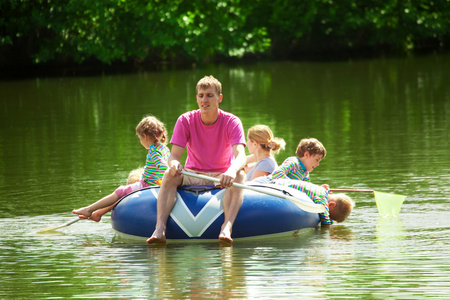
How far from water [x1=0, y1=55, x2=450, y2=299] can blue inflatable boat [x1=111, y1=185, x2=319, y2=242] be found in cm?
11

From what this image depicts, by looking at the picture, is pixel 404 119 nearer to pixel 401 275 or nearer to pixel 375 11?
pixel 401 275

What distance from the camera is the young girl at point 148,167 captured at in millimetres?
6578

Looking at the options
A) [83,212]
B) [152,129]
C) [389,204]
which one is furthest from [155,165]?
[389,204]

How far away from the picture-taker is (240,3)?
3023cm

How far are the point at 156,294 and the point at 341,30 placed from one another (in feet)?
91.5

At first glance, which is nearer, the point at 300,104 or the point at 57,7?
the point at 300,104

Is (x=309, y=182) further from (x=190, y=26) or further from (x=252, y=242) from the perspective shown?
(x=190, y=26)

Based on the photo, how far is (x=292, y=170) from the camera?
6816mm

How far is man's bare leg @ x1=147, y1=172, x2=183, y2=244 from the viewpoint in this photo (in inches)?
236

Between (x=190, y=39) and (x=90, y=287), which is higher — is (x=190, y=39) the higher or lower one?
the higher one

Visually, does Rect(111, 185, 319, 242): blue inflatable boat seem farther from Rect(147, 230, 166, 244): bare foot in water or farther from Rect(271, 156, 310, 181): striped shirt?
Rect(271, 156, 310, 181): striped shirt

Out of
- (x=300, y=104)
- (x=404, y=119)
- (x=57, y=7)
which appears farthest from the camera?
(x=57, y=7)

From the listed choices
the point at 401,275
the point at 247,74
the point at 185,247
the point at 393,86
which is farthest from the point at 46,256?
the point at 247,74

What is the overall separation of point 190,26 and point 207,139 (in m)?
21.3
